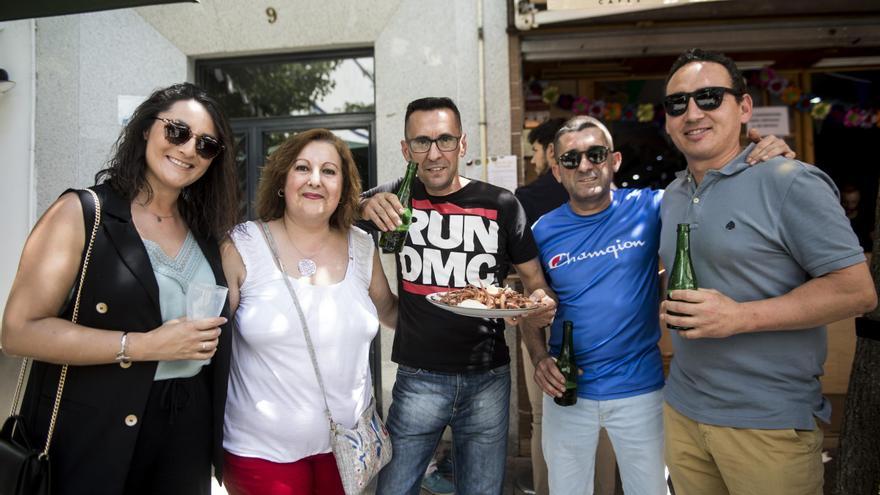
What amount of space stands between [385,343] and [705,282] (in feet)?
11.7

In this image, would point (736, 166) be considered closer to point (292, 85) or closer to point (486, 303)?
point (486, 303)

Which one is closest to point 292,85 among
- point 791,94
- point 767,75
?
point 767,75

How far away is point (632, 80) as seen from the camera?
7.24m


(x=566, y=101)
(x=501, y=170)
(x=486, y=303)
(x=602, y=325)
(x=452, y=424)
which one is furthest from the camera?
(x=566, y=101)

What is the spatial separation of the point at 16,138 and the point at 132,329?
4.89 meters

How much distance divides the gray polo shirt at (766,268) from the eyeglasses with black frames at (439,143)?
4.00 feet

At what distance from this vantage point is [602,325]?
2635mm

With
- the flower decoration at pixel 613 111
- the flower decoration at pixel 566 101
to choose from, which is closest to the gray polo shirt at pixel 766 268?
the flower decoration at pixel 566 101

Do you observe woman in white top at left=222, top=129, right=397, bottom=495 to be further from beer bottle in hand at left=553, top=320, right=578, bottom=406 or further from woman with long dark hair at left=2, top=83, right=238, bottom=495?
beer bottle in hand at left=553, top=320, right=578, bottom=406

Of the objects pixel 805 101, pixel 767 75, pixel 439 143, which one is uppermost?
pixel 767 75

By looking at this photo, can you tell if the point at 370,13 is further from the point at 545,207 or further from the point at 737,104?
the point at 737,104

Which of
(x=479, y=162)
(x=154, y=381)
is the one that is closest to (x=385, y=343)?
(x=479, y=162)

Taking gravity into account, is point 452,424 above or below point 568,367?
below

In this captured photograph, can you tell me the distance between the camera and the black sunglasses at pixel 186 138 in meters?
2.13
